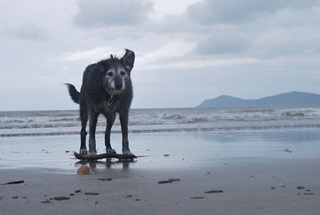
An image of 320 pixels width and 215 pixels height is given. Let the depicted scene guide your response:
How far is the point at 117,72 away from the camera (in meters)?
7.98

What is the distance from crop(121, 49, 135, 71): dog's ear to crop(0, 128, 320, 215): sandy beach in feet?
5.15

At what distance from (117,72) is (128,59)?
0.43 m

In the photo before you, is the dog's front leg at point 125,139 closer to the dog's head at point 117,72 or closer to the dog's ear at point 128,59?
the dog's head at point 117,72

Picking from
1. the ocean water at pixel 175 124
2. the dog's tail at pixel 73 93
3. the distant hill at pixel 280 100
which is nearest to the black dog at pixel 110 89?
the dog's tail at pixel 73 93

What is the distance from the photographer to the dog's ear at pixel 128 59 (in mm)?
8266

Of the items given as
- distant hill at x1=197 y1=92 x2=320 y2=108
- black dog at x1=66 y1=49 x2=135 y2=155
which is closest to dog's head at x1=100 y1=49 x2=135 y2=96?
black dog at x1=66 y1=49 x2=135 y2=155

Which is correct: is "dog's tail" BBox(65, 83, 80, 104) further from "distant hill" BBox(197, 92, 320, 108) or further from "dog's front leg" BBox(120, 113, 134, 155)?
"distant hill" BBox(197, 92, 320, 108)

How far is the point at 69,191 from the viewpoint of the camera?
15.6ft

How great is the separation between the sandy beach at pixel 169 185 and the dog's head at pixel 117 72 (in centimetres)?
118

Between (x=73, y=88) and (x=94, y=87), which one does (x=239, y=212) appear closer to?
(x=94, y=87)

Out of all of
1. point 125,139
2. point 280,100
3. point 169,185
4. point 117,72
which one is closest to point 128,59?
point 117,72

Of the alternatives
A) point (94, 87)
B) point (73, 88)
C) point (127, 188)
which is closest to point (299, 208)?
→ point (127, 188)

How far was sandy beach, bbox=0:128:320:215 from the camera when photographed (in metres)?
3.90

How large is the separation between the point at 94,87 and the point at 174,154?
192 cm
